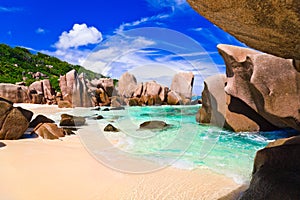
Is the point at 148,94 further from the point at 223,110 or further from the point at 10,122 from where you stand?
the point at 10,122

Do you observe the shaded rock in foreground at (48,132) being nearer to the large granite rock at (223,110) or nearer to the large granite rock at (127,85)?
the large granite rock at (223,110)

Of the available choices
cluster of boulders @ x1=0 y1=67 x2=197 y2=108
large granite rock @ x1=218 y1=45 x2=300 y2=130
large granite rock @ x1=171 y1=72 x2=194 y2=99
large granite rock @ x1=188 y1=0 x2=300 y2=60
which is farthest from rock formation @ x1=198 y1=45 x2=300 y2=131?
cluster of boulders @ x1=0 y1=67 x2=197 y2=108

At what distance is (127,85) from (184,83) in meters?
5.88

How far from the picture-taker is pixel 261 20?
1747mm

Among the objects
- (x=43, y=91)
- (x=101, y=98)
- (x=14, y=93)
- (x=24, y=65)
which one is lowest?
(x=101, y=98)

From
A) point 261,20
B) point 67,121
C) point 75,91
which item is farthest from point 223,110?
point 75,91

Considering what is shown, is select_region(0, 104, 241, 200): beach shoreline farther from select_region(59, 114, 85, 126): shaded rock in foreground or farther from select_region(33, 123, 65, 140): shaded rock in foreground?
select_region(59, 114, 85, 126): shaded rock in foreground

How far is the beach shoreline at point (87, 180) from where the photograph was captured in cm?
302

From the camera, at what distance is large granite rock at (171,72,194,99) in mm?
22125

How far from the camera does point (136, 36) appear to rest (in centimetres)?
456

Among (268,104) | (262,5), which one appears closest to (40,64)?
(268,104)

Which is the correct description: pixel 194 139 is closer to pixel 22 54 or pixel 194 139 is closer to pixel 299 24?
pixel 299 24

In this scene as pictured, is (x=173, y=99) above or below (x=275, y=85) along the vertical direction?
below

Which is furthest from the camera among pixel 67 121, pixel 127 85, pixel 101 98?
pixel 127 85
